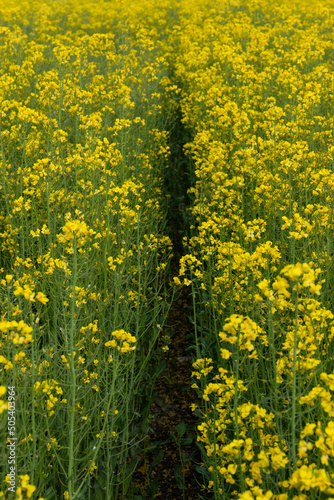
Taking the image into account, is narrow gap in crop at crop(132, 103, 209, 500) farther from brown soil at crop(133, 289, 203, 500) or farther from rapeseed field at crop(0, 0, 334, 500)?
rapeseed field at crop(0, 0, 334, 500)

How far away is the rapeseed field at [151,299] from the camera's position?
7.06 feet

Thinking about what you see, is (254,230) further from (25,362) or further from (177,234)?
(177,234)

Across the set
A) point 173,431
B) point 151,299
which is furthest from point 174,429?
point 151,299

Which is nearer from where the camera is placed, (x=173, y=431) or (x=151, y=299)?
(x=151, y=299)

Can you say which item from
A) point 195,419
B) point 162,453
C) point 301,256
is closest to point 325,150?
point 301,256

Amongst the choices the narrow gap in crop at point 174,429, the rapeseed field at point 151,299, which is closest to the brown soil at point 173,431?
the narrow gap in crop at point 174,429

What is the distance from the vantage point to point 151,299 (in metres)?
3.39

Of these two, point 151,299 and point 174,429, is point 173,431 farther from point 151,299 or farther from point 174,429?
point 151,299

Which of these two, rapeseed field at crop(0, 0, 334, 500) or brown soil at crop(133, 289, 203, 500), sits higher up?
rapeseed field at crop(0, 0, 334, 500)

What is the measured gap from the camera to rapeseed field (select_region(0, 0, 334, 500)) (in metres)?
2.15

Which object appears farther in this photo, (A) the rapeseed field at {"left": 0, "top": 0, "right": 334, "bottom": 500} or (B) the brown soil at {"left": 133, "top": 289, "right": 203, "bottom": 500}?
(B) the brown soil at {"left": 133, "top": 289, "right": 203, "bottom": 500}

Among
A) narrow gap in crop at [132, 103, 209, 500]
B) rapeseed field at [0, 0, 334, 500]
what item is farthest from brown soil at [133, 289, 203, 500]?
rapeseed field at [0, 0, 334, 500]

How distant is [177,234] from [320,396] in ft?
12.2

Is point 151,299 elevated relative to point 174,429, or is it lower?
elevated
